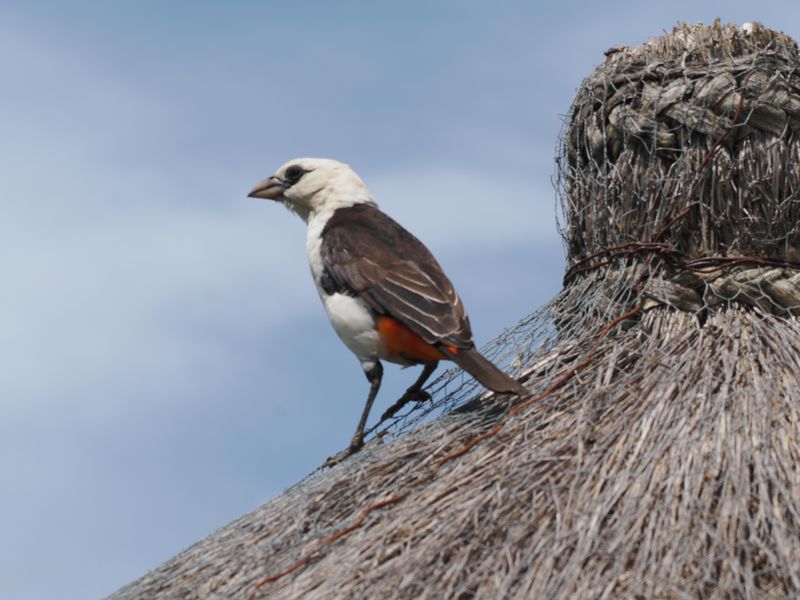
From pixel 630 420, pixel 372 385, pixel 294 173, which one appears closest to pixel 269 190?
pixel 294 173

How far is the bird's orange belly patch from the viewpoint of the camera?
269 inches

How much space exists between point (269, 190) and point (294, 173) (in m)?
0.19

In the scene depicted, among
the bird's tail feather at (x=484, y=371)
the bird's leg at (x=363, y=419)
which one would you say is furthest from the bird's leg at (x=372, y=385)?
the bird's tail feather at (x=484, y=371)

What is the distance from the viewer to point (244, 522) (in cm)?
623

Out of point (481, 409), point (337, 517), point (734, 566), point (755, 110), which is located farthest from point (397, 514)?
point (755, 110)

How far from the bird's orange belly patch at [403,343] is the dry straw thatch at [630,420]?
19 cm

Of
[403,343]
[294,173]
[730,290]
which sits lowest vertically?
[730,290]

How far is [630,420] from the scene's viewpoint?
18.8ft

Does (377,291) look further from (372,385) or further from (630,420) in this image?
(630,420)

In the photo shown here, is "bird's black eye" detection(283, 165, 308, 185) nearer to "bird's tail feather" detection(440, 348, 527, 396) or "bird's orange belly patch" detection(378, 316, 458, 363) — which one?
"bird's orange belly patch" detection(378, 316, 458, 363)

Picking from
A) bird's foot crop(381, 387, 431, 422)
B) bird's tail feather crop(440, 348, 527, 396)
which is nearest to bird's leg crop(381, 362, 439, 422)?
bird's foot crop(381, 387, 431, 422)

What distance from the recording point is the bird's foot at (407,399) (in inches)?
286

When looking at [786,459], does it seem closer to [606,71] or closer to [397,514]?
[397,514]

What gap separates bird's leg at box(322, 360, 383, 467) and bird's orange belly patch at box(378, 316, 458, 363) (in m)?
0.24
